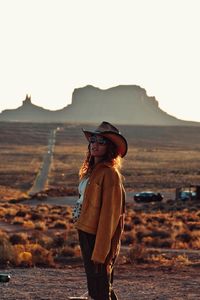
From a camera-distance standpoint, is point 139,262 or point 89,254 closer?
point 89,254

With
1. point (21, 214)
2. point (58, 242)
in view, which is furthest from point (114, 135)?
point (21, 214)

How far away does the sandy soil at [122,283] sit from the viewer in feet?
33.9

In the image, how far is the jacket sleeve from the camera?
21.4ft

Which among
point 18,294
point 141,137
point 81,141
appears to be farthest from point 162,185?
point 141,137

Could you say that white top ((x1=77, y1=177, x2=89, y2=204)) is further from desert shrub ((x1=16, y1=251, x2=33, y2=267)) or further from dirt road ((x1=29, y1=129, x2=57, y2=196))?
dirt road ((x1=29, y1=129, x2=57, y2=196))

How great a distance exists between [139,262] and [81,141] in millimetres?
162653

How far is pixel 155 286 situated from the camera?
11.3m

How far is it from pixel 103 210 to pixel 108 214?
57 mm

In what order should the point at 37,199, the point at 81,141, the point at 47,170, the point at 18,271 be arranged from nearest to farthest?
the point at 18,271 < the point at 37,199 < the point at 47,170 < the point at 81,141

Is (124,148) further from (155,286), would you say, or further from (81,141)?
(81,141)

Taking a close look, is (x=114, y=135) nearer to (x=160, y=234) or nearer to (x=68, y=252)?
(x=68, y=252)

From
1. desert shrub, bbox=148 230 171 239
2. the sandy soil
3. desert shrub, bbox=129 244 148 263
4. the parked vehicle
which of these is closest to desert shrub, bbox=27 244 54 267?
the sandy soil

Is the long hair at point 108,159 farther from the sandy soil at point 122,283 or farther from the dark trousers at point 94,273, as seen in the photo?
the sandy soil at point 122,283

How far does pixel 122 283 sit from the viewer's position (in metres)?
11.6
